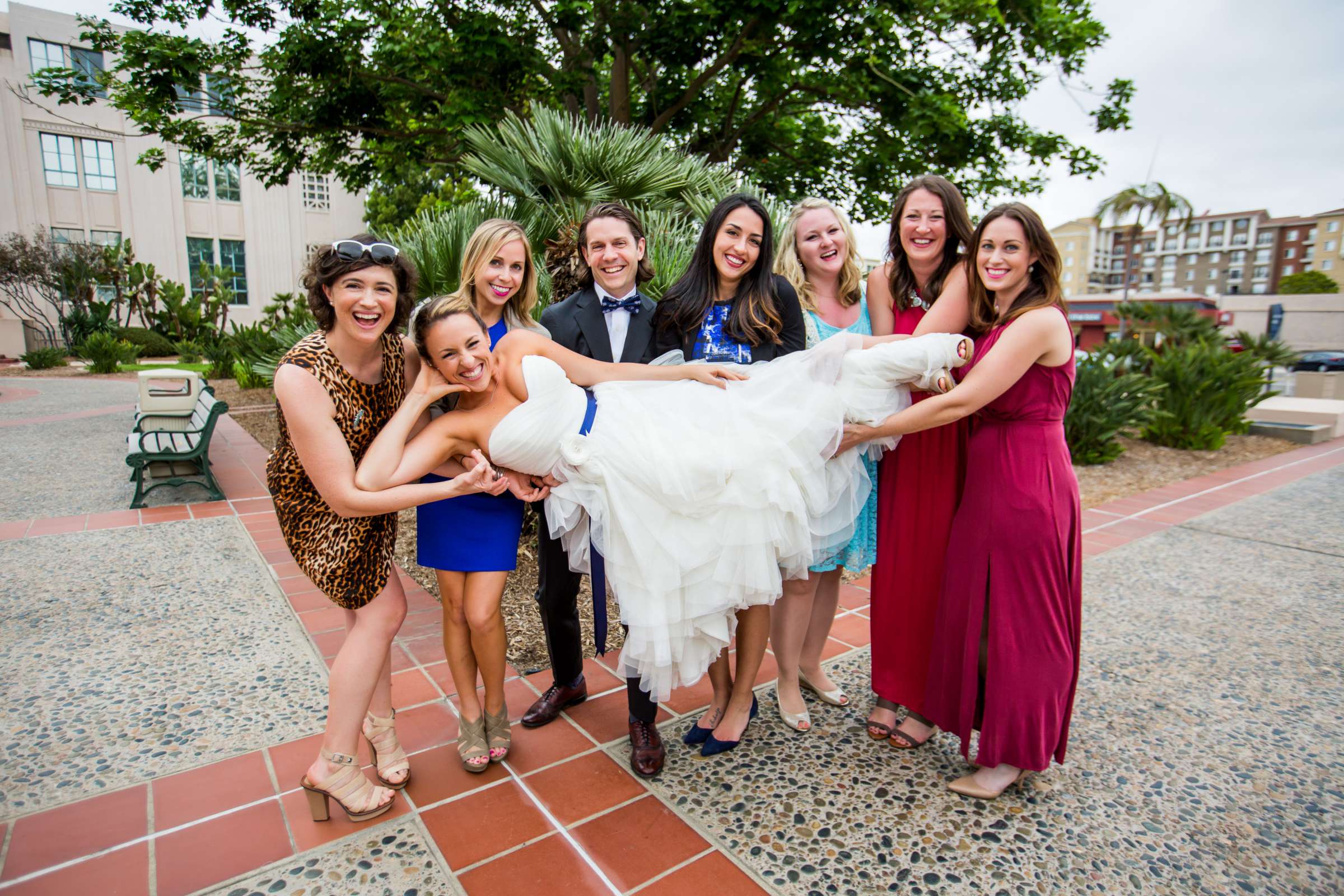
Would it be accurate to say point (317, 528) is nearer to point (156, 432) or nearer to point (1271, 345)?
point (156, 432)

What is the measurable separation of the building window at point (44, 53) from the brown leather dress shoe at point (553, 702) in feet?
112

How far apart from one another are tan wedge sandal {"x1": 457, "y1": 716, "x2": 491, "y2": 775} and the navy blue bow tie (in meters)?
1.60

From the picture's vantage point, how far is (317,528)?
2.18m

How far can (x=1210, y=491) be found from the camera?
707 centimetres

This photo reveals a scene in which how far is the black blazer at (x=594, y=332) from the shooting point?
2.78 m

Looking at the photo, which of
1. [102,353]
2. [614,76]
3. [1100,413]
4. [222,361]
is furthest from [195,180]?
[1100,413]

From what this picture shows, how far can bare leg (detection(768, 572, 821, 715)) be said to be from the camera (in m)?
2.83

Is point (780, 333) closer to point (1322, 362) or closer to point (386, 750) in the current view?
point (386, 750)

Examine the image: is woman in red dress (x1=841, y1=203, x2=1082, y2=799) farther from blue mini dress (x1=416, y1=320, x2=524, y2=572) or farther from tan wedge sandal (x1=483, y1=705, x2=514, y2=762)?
tan wedge sandal (x1=483, y1=705, x2=514, y2=762)

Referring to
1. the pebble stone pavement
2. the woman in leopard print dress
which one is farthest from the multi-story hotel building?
the woman in leopard print dress

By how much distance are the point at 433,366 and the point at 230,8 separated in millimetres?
7772

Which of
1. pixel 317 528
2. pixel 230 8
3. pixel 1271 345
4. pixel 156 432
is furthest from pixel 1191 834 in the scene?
pixel 1271 345

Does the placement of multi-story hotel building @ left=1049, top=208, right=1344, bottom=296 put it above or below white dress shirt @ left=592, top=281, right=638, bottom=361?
above

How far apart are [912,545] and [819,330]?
0.91 m
